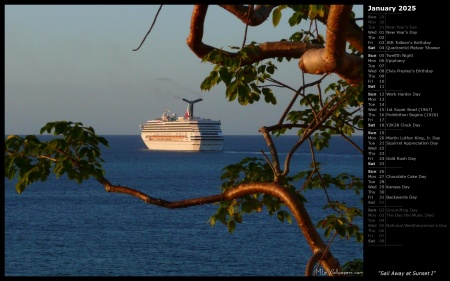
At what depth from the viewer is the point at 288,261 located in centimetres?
3528

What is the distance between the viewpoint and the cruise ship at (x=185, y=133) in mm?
88000

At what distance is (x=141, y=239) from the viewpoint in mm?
43375

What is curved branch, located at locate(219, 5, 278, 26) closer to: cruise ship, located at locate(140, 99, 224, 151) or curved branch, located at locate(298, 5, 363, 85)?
curved branch, located at locate(298, 5, 363, 85)

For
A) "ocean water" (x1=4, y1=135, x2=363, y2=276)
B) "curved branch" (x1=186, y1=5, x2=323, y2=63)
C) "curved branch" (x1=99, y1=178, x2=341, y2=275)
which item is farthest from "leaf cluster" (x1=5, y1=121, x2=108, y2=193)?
"ocean water" (x1=4, y1=135, x2=363, y2=276)

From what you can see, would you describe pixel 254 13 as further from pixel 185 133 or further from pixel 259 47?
pixel 185 133

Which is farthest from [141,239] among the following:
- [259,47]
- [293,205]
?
[293,205]

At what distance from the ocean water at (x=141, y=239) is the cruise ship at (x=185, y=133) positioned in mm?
19749

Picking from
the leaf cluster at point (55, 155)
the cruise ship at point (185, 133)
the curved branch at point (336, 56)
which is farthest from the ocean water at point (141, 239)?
the curved branch at point (336, 56)

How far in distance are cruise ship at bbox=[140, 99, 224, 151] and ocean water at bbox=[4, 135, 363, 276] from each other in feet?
64.8

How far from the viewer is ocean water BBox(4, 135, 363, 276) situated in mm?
35562

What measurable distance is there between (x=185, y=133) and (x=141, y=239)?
47.4 metres
